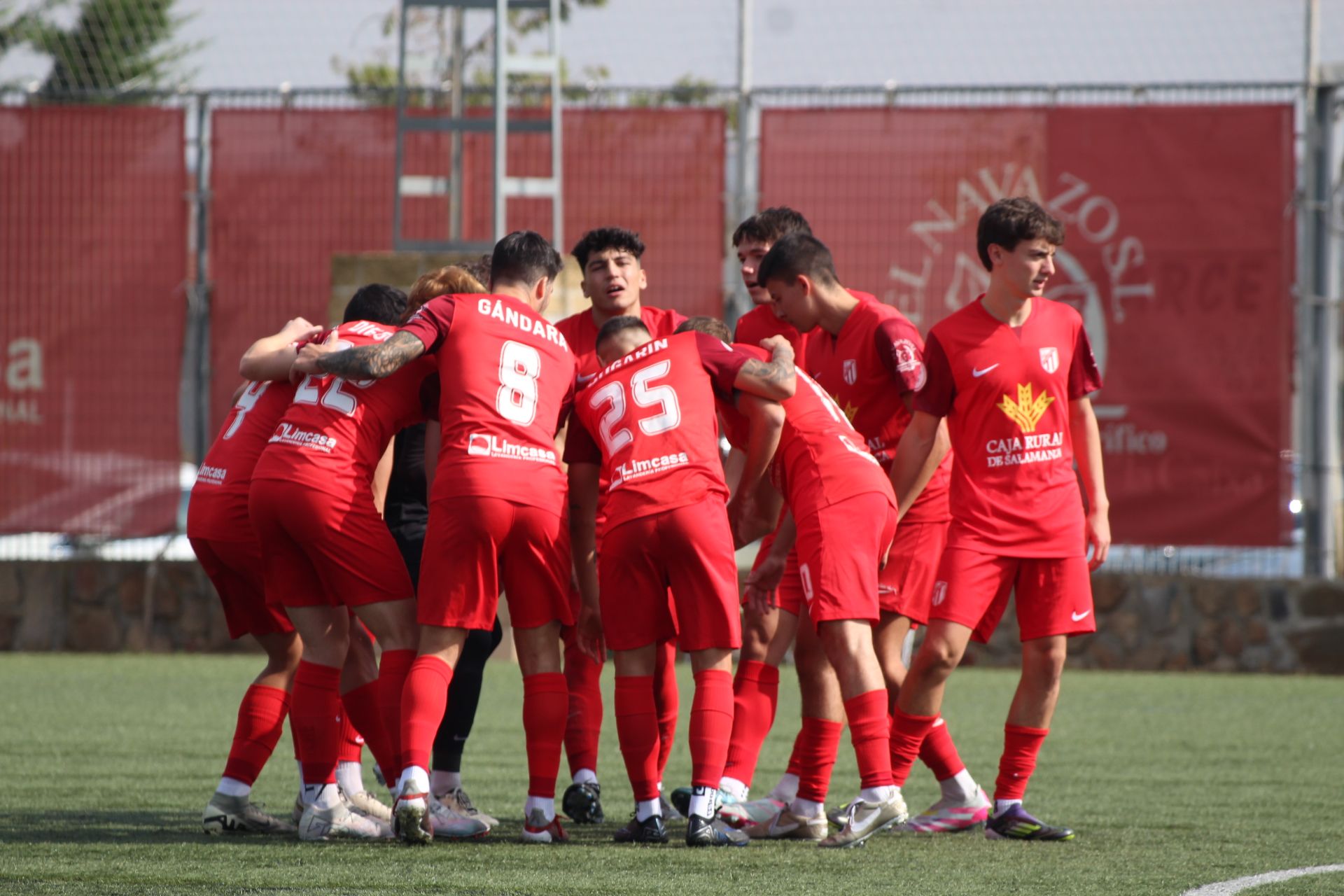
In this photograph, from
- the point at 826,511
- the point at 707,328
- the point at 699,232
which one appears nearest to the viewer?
the point at 826,511

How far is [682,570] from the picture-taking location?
4.95 meters

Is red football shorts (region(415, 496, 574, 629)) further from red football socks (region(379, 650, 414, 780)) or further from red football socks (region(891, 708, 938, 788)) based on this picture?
red football socks (region(891, 708, 938, 788))

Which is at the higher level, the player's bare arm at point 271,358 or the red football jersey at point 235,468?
the player's bare arm at point 271,358

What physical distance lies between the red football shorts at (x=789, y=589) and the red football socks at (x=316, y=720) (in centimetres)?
145

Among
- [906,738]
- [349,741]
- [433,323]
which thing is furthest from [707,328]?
[349,741]

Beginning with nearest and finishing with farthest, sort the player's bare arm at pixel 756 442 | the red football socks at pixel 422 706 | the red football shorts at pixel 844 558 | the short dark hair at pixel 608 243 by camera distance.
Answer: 1. the red football socks at pixel 422 706
2. the red football shorts at pixel 844 558
3. the player's bare arm at pixel 756 442
4. the short dark hair at pixel 608 243

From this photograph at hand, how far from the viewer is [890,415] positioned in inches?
225

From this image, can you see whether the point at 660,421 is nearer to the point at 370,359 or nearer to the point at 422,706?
the point at 370,359

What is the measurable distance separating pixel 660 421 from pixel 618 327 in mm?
474

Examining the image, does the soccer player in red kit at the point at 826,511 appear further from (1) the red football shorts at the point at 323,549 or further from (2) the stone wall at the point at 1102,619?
(2) the stone wall at the point at 1102,619

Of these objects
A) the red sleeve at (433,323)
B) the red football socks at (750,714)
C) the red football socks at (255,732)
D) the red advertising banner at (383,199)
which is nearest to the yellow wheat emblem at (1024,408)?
the red football socks at (750,714)

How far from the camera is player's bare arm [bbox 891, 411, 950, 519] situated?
5.33m

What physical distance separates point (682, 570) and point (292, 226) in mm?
8386

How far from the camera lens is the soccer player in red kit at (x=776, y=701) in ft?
17.0
